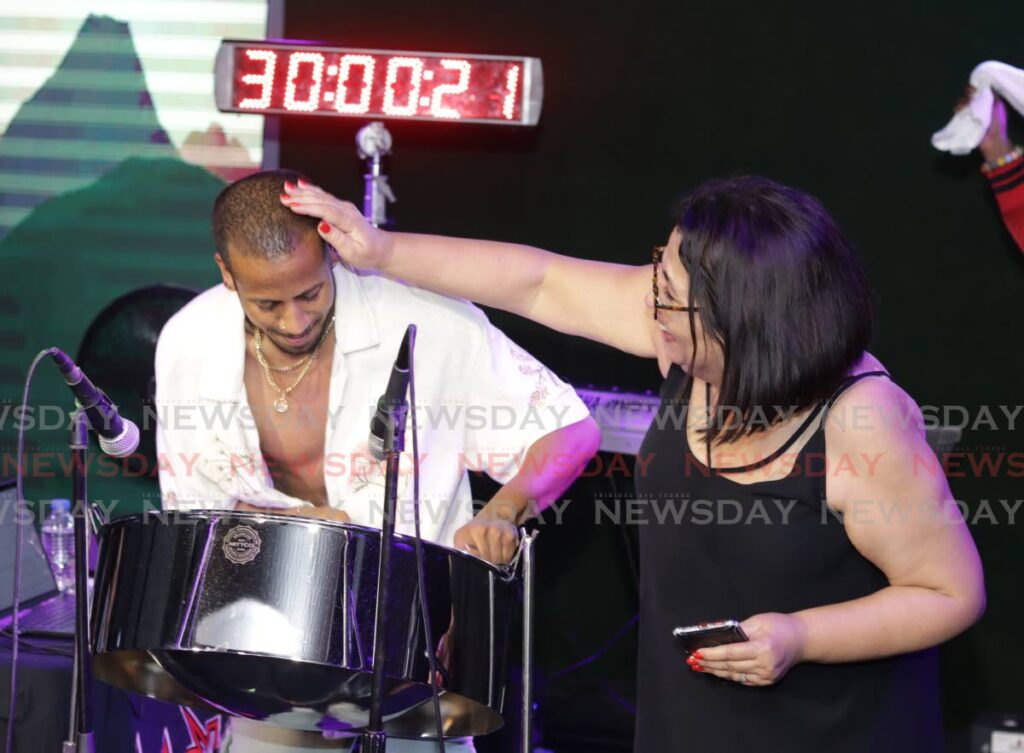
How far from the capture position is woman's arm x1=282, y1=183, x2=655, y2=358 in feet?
5.62

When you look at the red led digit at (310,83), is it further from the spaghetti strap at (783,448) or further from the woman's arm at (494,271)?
the spaghetti strap at (783,448)

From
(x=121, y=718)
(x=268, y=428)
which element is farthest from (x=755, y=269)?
(x=121, y=718)

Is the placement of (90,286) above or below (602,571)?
above

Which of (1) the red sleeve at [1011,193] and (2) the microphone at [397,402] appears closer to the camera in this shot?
(2) the microphone at [397,402]

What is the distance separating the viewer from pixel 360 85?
2.99 m

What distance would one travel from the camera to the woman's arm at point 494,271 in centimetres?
171

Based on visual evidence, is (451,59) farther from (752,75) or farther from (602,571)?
(602,571)

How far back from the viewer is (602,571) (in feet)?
10.9

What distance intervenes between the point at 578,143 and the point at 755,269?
6.40ft

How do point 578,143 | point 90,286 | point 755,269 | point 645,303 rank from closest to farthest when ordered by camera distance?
point 755,269 < point 645,303 < point 578,143 < point 90,286

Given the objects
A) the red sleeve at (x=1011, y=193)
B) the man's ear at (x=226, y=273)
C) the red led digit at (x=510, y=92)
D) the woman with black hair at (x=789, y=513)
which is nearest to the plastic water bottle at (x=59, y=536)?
the man's ear at (x=226, y=273)

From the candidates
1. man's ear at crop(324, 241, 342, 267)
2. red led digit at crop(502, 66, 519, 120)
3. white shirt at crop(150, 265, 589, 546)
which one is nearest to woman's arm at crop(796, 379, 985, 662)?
white shirt at crop(150, 265, 589, 546)

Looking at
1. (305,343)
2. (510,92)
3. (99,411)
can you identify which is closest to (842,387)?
(99,411)

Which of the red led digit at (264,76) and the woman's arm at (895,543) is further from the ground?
the red led digit at (264,76)
